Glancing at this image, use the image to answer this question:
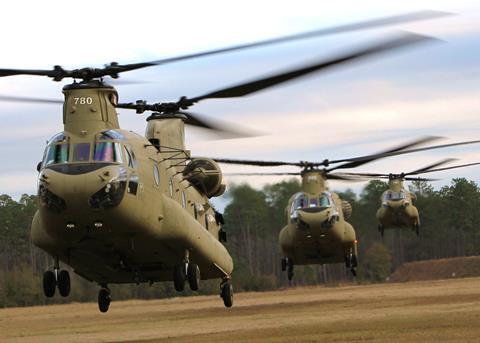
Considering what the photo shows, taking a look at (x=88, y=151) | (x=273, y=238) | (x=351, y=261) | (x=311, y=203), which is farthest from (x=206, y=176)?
(x=273, y=238)

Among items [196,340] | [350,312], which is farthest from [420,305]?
[196,340]

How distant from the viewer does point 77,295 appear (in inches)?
2928

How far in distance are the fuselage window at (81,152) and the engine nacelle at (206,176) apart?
5.72 meters

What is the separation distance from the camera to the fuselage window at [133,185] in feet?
68.1

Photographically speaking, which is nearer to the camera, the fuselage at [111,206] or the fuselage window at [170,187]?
the fuselage at [111,206]

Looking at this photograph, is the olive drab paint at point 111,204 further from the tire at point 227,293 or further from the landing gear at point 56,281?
the tire at point 227,293

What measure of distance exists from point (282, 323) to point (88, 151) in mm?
20945

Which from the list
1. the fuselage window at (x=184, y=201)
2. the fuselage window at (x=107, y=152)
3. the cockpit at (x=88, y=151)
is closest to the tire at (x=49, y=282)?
the cockpit at (x=88, y=151)

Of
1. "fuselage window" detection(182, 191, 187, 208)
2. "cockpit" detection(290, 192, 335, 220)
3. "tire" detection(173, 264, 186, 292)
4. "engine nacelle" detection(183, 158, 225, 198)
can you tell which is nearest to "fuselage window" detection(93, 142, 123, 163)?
"tire" detection(173, 264, 186, 292)

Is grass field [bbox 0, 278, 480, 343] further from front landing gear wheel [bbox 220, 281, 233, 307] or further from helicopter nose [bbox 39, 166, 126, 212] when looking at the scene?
helicopter nose [bbox 39, 166, 126, 212]

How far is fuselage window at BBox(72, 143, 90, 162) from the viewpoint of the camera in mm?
20511

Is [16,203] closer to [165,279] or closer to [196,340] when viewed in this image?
[196,340]

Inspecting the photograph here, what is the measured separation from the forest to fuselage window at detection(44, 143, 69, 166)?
52136 mm

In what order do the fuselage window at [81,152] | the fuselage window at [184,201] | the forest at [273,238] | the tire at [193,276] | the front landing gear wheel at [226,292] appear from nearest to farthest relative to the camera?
the fuselage window at [81,152], the tire at [193,276], the fuselage window at [184,201], the front landing gear wheel at [226,292], the forest at [273,238]
